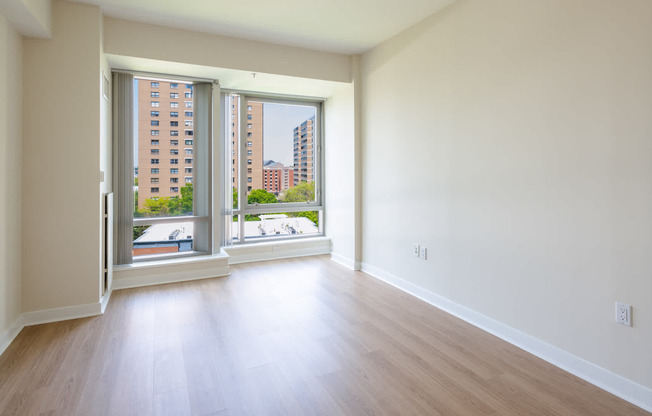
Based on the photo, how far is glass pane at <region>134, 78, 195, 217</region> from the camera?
4066 millimetres

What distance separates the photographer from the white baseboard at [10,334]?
241 centimetres

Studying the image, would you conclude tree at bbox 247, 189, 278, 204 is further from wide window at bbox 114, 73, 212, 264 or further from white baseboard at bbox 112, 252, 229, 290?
white baseboard at bbox 112, 252, 229, 290

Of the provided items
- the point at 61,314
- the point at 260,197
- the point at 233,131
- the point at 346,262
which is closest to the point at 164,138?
the point at 233,131

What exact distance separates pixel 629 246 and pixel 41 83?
428 cm

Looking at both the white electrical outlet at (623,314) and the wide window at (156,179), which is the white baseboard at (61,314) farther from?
the white electrical outlet at (623,314)

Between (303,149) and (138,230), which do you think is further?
(303,149)

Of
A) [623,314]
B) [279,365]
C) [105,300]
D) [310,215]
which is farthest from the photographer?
[310,215]

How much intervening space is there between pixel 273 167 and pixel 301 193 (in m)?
0.59

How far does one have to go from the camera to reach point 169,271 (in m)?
3.96

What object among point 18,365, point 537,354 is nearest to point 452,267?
point 537,354

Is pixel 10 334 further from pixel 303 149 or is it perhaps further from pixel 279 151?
pixel 303 149

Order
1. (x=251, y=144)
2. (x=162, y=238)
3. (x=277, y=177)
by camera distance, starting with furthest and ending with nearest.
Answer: (x=277, y=177) < (x=251, y=144) < (x=162, y=238)

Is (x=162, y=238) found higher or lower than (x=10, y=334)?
higher

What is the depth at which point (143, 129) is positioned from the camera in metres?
4.06
